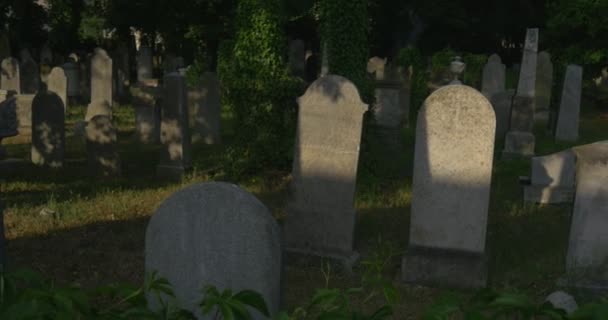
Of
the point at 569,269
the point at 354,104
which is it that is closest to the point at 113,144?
the point at 354,104

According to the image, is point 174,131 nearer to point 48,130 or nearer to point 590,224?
point 48,130

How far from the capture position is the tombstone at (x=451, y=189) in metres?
6.32

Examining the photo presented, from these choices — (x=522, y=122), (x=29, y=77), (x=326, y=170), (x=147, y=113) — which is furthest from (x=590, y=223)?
(x=29, y=77)

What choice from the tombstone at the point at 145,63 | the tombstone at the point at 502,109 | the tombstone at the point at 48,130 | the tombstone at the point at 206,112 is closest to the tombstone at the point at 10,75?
the tombstone at the point at 145,63

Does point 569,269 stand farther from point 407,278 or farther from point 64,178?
point 64,178

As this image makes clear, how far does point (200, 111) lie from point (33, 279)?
490 inches

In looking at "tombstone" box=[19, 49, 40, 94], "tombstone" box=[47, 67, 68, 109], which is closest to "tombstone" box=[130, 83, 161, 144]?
"tombstone" box=[47, 67, 68, 109]

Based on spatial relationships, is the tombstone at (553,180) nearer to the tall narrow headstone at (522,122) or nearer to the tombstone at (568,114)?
the tall narrow headstone at (522,122)

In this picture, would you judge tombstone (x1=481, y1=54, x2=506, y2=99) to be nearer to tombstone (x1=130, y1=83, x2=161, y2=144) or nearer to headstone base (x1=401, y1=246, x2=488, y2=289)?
tombstone (x1=130, y1=83, x2=161, y2=144)

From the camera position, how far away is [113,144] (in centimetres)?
1094

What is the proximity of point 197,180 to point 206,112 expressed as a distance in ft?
11.6

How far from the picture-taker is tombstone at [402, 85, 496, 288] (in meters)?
6.32

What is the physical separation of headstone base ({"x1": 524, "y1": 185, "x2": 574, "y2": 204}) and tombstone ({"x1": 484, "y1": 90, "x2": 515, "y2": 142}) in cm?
502

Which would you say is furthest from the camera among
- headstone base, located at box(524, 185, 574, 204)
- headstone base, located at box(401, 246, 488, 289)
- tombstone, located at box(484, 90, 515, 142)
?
tombstone, located at box(484, 90, 515, 142)
